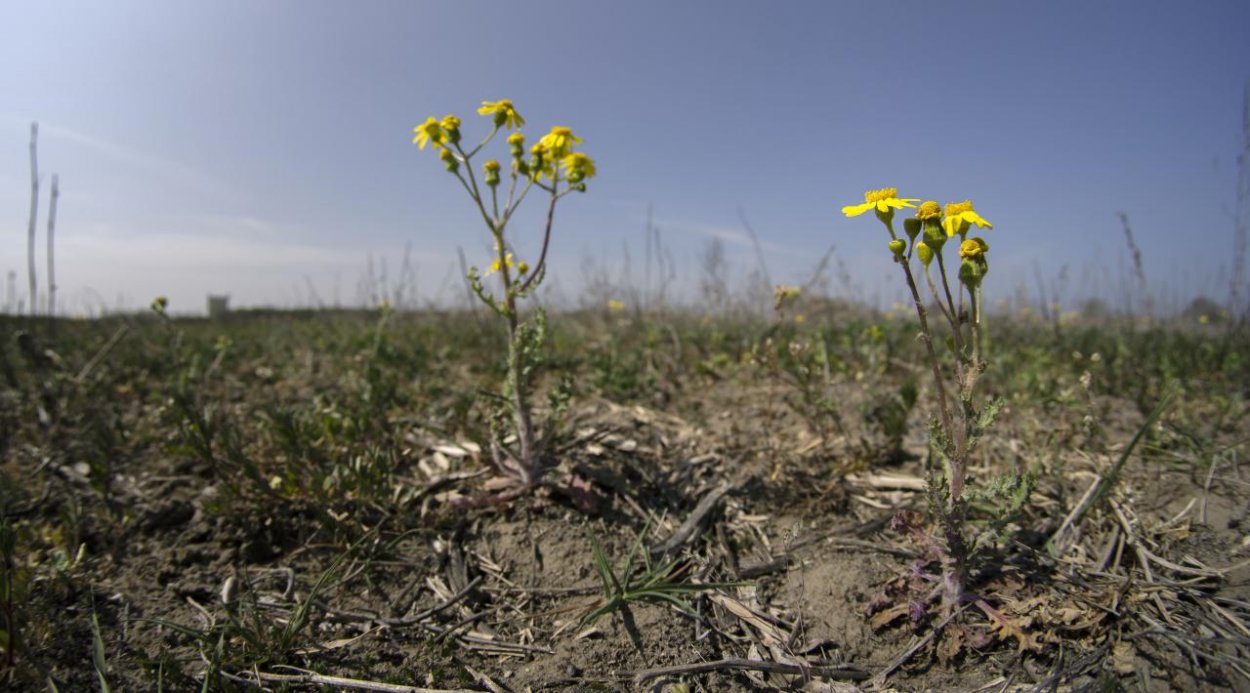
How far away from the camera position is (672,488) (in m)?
2.36

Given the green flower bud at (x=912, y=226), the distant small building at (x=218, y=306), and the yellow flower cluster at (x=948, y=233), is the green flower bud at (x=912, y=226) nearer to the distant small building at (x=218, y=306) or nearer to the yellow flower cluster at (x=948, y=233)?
the yellow flower cluster at (x=948, y=233)

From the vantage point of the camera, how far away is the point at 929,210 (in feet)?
4.65

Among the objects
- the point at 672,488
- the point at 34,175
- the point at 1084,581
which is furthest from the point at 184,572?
the point at 34,175

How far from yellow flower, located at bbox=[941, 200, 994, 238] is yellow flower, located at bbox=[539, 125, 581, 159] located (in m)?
1.40

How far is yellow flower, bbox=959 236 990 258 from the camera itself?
1.37m

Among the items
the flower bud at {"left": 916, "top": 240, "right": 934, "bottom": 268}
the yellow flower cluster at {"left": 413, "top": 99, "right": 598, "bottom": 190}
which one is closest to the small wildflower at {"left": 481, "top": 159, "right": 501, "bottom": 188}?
the yellow flower cluster at {"left": 413, "top": 99, "right": 598, "bottom": 190}

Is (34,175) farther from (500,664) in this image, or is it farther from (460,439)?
(500,664)

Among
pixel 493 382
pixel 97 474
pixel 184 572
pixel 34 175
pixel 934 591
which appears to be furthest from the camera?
pixel 493 382

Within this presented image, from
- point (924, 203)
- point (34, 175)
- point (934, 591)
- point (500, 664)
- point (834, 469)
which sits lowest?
point (500, 664)

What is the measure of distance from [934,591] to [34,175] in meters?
5.06

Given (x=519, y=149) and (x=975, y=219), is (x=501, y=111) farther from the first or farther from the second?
(x=975, y=219)

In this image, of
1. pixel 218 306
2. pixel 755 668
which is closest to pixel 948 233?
pixel 755 668

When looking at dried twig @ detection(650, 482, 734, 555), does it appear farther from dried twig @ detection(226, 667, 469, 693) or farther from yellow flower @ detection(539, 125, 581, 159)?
yellow flower @ detection(539, 125, 581, 159)

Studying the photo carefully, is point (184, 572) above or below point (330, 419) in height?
below
